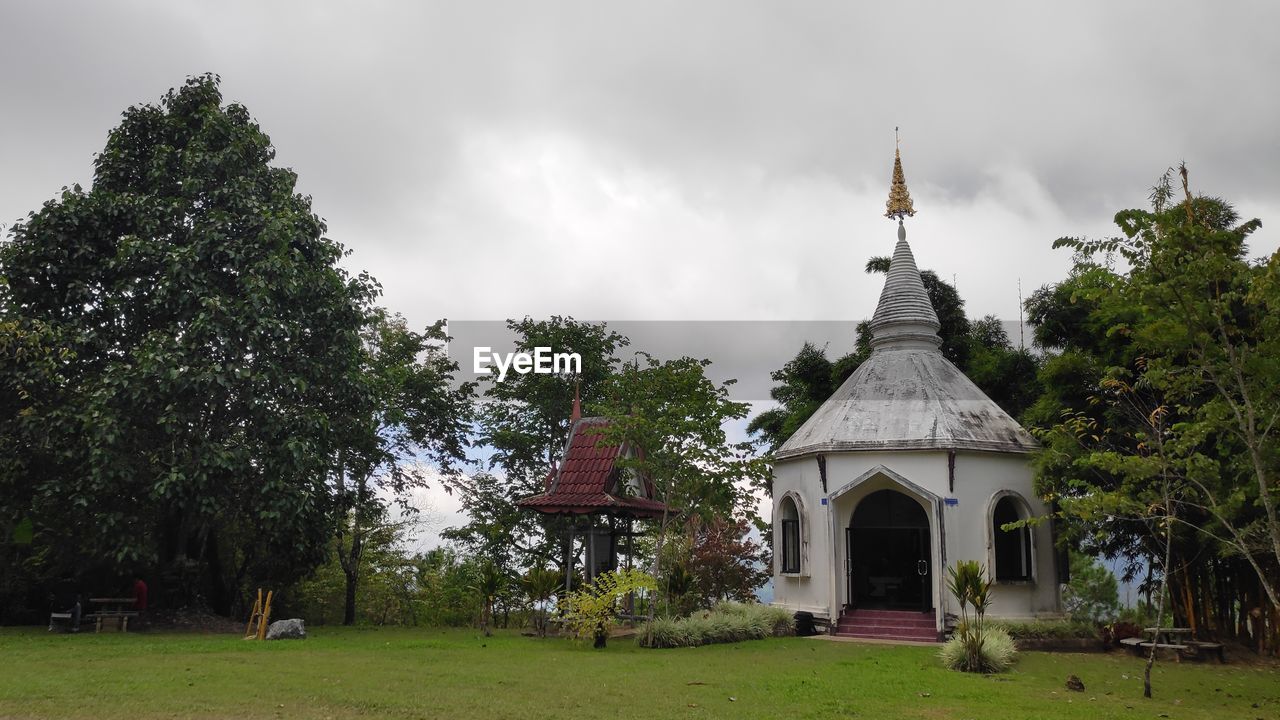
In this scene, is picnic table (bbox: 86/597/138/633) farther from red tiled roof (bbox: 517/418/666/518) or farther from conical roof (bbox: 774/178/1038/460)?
conical roof (bbox: 774/178/1038/460)

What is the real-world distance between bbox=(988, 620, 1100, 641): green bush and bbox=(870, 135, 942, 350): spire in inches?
271

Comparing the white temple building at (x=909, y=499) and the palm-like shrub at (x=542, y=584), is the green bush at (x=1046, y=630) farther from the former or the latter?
the palm-like shrub at (x=542, y=584)

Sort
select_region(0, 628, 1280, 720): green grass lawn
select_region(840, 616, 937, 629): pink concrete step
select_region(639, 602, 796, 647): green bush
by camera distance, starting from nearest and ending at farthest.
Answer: select_region(0, 628, 1280, 720): green grass lawn
select_region(639, 602, 796, 647): green bush
select_region(840, 616, 937, 629): pink concrete step

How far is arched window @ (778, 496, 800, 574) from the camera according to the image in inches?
795

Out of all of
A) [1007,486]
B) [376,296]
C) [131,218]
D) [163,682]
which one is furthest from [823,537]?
[131,218]

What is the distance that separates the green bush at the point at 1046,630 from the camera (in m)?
17.2

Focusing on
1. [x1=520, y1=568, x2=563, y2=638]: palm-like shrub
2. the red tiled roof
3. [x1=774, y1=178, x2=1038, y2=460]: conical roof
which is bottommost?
[x1=520, y1=568, x2=563, y2=638]: palm-like shrub

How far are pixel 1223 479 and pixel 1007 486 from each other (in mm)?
4832

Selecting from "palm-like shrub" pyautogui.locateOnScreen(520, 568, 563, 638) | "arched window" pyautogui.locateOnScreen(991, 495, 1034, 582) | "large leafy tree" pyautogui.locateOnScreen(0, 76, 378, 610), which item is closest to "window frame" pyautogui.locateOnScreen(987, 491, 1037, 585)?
"arched window" pyautogui.locateOnScreen(991, 495, 1034, 582)

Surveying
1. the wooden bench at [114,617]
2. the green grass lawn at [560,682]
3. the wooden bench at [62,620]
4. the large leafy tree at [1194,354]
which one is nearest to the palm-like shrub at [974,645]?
the green grass lawn at [560,682]

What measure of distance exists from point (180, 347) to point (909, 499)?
1498cm

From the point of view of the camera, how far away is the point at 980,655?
510 inches

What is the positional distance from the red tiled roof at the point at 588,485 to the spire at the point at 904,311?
698cm

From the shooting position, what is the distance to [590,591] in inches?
655
